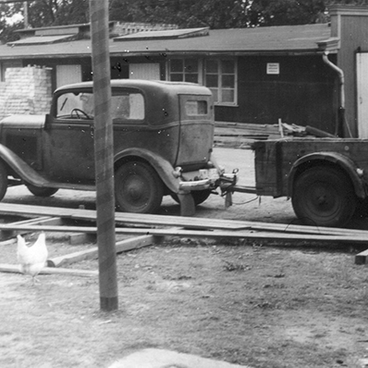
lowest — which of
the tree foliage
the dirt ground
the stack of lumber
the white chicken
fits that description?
the dirt ground

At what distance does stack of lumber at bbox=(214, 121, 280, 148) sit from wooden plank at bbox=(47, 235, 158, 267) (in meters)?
12.2

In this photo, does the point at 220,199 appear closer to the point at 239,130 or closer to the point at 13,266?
the point at 13,266

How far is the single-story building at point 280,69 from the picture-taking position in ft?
70.4

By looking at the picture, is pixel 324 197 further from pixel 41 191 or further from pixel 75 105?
pixel 41 191

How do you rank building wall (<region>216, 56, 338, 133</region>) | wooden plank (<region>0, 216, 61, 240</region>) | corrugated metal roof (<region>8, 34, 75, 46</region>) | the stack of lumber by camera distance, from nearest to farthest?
wooden plank (<region>0, 216, 61, 240</region>), the stack of lumber, building wall (<region>216, 56, 338, 133</region>), corrugated metal roof (<region>8, 34, 75, 46</region>)

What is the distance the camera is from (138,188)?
1069 centimetres

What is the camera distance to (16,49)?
3353 cm

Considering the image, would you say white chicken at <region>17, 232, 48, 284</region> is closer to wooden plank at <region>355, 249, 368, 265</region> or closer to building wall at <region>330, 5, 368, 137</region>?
wooden plank at <region>355, 249, 368, 265</region>

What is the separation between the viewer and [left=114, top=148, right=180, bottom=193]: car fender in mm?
10438

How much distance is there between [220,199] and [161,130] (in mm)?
2250

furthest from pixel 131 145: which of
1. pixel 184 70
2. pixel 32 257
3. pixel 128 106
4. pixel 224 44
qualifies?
pixel 184 70

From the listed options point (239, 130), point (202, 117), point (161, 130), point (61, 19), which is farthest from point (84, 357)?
point (61, 19)

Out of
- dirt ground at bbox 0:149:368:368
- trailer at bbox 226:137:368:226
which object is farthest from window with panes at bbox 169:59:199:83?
dirt ground at bbox 0:149:368:368

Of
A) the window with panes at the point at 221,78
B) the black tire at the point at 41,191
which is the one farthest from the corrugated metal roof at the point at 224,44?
the black tire at the point at 41,191
